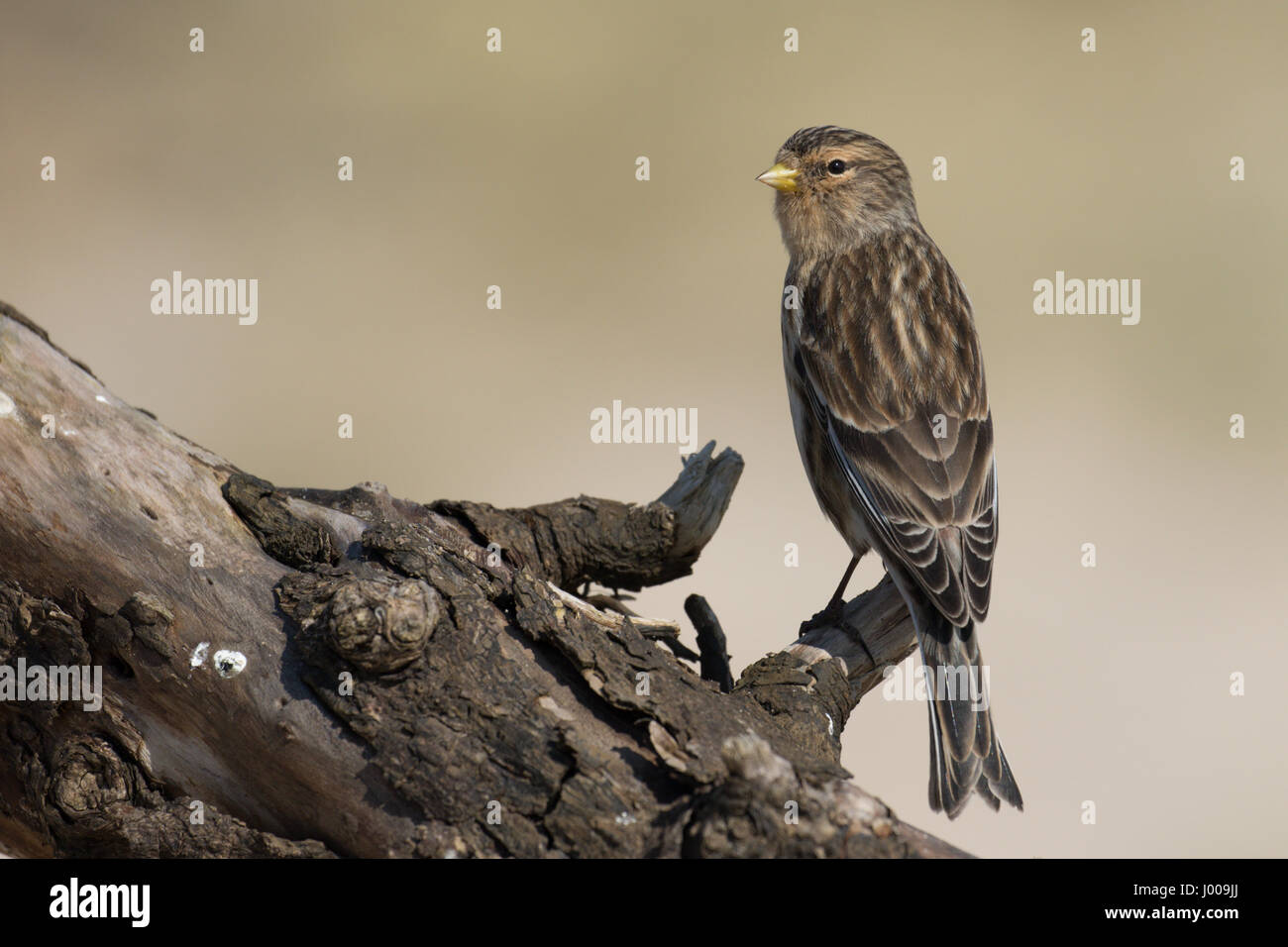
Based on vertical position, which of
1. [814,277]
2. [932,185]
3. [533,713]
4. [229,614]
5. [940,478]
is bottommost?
[533,713]

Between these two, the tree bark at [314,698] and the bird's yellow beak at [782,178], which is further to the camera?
the bird's yellow beak at [782,178]

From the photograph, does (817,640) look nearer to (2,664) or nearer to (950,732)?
(950,732)

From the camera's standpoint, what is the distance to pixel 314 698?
9.25ft

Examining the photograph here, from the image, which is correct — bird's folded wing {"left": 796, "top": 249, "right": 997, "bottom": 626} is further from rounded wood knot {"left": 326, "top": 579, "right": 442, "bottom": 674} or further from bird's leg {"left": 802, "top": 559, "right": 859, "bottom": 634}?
rounded wood knot {"left": 326, "top": 579, "right": 442, "bottom": 674}

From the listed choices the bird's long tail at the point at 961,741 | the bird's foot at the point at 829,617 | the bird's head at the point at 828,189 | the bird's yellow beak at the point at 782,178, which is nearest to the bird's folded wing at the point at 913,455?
the bird's long tail at the point at 961,741

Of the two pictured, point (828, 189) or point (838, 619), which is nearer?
point (838, 619)

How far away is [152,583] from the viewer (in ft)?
9.68

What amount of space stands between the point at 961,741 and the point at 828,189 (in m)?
2.72

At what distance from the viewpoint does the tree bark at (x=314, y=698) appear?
2.59 meters

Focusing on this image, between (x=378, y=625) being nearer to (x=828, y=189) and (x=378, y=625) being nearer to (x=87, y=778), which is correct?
(x=87, y=778)

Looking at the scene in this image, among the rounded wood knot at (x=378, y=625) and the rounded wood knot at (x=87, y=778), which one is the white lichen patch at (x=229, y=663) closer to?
the rounded wood knot at (x=378, y=625)

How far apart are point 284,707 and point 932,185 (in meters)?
9.63

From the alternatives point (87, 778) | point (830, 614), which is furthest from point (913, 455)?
point (87, 778)
